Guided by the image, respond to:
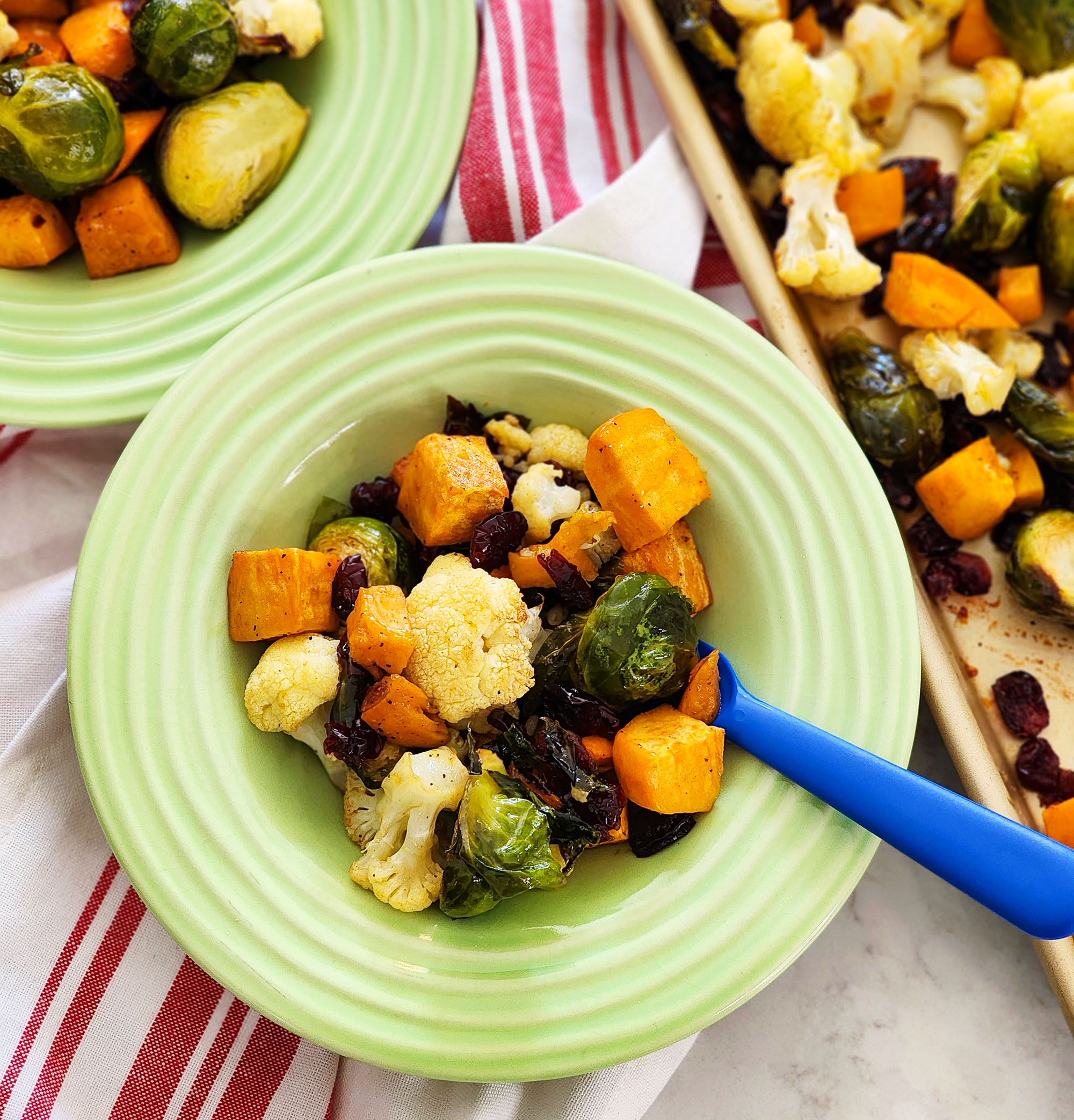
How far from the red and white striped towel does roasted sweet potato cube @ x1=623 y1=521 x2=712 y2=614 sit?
72 centimetres

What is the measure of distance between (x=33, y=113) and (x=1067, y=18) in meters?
2.29

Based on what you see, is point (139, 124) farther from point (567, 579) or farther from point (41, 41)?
point (567, 579)

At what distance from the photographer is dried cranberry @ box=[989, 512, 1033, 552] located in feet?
7.07

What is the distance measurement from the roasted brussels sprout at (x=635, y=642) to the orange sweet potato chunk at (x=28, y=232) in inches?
53.2

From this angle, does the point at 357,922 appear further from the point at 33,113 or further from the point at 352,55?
the point at 352,55

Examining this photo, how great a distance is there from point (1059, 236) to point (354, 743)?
1.93m

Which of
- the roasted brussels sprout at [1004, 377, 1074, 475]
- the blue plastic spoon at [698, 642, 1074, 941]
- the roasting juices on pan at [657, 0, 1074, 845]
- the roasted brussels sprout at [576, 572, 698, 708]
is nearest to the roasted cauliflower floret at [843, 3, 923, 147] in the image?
the roasting juices on pan at [657, 0, 1074, 845]

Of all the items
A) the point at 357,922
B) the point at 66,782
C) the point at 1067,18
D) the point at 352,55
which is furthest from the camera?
the point at 1067,18

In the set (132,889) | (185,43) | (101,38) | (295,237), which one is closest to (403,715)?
(132,889)

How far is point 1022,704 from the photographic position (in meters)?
2.04

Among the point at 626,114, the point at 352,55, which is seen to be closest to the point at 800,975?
the point at 626,114

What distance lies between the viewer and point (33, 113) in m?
1.82

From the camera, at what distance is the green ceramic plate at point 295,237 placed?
190 cm

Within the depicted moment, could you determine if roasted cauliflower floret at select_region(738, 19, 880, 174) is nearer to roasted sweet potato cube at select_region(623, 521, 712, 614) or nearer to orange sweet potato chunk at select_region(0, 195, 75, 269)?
roasted sweet potato cube at select_region(623, 521, 712, 614)
